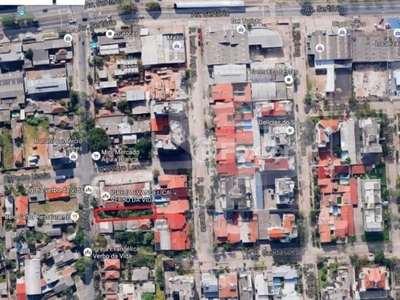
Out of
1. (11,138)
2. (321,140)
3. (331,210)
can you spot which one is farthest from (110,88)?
(331,210)

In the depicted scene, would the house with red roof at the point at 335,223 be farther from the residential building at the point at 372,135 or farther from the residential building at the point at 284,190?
the residential building at the point at 372,135

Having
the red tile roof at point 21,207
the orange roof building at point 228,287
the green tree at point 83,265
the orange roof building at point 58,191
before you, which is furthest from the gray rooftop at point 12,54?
the orange roof building at point 228,287

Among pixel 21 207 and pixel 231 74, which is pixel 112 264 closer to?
pixel 21 207

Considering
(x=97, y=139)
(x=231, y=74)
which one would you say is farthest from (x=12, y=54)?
(x=231, y=74)

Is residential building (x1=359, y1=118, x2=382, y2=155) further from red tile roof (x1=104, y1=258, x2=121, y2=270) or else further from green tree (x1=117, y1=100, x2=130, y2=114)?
red tile roof (x1=104, y1=258, x2=121, y2=270)

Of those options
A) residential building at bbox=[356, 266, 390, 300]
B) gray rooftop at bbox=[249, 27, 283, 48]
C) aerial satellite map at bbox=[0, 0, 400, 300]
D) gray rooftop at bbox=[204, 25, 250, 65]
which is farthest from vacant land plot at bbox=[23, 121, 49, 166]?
residential building at bbox=[356, 266, 390, 300]
